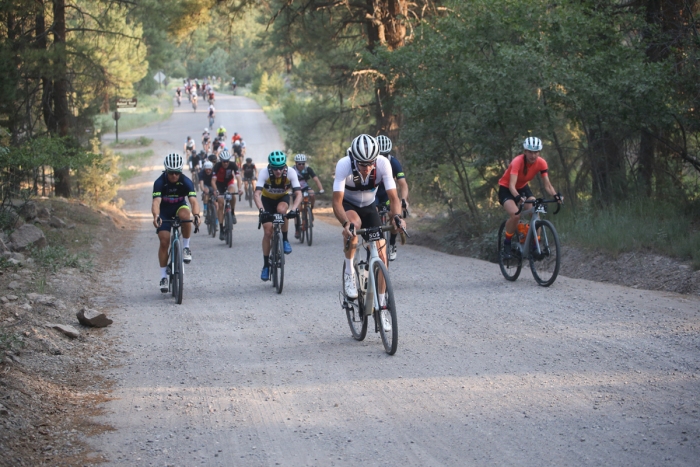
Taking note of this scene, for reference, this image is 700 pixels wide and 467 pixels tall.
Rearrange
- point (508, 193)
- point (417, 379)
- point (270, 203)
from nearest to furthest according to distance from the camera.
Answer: point (417, 379)
point (508, 193)
point (270, 203)

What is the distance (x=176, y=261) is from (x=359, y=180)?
378 centimetres

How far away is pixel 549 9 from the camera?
1561 cm

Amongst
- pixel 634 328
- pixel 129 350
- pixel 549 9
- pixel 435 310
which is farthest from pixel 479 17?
pixel 129 350

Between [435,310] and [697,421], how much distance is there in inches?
179

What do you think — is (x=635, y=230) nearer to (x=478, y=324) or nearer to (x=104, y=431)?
(x=478, y=324)

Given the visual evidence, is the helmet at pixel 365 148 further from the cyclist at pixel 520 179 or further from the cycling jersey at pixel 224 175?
the cycling jersey at pixel 224 175

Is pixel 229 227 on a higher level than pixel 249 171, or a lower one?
lower

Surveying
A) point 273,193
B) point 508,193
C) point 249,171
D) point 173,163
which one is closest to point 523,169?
point 508,193

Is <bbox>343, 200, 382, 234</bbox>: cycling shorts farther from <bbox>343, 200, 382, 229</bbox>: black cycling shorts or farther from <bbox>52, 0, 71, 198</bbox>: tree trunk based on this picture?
<bbox>52, 0, 71, 198</bbox>: tree trunk

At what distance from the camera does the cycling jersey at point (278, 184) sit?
39.8ft

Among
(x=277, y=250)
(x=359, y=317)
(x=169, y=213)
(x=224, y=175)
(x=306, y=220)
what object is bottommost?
(x=359, y=317)

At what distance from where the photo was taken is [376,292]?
7.48 metres

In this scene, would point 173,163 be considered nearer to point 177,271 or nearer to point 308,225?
point 177,271

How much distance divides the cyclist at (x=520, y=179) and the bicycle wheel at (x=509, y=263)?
0.10 meters
